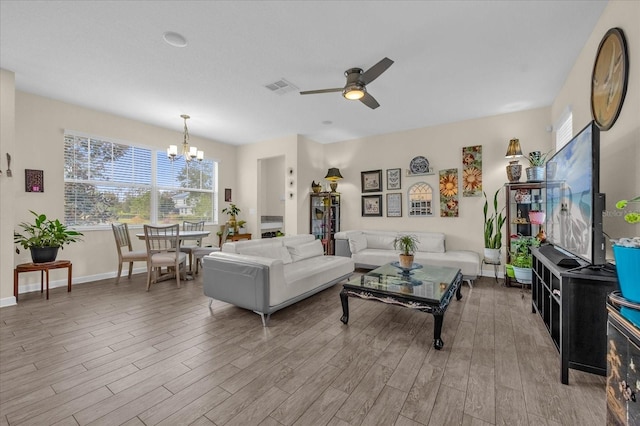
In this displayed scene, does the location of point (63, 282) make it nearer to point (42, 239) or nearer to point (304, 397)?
point (42, 239)

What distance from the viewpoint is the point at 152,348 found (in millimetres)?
2379

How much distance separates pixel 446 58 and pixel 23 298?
6.15 meters

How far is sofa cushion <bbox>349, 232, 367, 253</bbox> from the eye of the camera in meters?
5.29

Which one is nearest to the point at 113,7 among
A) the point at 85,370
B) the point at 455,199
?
the point at 85,370

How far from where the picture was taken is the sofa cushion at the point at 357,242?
17.3 ft

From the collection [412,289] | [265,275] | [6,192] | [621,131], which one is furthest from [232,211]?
[621,131]

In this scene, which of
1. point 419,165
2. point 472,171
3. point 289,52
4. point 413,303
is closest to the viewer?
point 413,303

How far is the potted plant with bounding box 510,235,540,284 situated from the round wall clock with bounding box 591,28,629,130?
1820 millimetres

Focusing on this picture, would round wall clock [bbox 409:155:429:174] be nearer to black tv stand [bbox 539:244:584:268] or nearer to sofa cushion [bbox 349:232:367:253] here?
sofa cushion [bbox 349:232:367:253]

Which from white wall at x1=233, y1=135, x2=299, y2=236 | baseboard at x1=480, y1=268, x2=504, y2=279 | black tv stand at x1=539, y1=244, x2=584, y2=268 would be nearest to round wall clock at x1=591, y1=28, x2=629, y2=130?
black tv stand at x1=539, y1=244, x2=584, y2=268

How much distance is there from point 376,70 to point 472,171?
3.21 meters

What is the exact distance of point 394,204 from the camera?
5801mm

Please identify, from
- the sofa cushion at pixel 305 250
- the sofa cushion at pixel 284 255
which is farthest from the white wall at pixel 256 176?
the sofa cushion at pixel 284 255

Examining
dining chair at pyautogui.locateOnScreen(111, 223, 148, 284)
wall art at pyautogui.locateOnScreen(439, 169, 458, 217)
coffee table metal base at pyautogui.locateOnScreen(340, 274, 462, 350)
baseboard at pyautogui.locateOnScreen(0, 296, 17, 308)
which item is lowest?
baseboard at pyautogui.locateOnScreen(0, 296, 17, 308)
